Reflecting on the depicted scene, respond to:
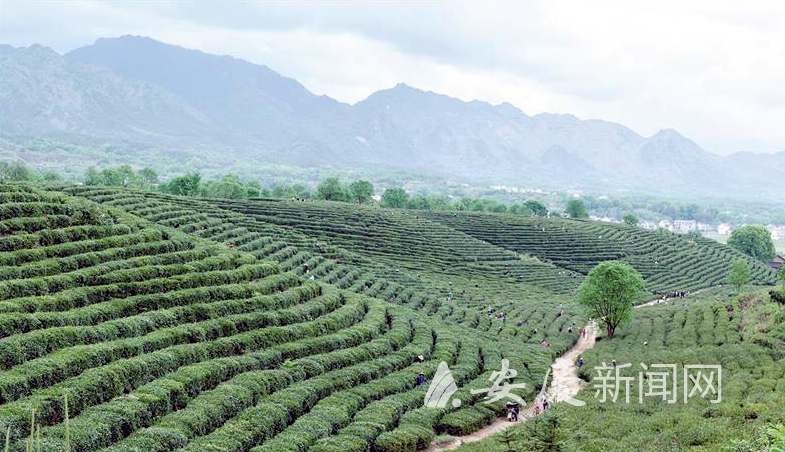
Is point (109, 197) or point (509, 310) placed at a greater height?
point (109, 197)

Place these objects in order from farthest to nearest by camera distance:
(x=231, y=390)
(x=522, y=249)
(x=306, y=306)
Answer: (x=522, y=249) → (x=306, y=306) → (x=231, y=390)

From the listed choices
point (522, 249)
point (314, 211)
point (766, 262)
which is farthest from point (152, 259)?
point (766, 262)

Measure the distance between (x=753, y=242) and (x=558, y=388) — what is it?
127 m

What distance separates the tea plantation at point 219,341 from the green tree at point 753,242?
9643 centimetres

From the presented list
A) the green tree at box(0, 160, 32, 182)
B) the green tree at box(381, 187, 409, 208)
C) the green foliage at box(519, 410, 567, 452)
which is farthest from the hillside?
the green tree at box(381, 187, 409, 208)

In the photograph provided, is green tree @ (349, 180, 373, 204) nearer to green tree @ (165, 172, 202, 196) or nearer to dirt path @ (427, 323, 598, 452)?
green tree @ (165, 172, 202, 196)

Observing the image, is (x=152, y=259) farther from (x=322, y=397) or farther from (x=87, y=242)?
(x=322, y=397)

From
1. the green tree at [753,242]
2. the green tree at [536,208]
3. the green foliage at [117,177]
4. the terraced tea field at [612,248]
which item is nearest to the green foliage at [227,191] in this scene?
the green foliage at [117,177]

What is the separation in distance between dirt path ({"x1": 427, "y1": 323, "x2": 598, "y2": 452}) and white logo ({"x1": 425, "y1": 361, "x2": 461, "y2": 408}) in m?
2.15

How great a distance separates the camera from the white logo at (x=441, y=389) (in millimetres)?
30969

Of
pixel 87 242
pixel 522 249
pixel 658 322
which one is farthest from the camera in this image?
pixel 522 249

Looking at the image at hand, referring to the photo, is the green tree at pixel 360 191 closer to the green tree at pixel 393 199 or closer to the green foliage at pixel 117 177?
the green tree at pixel 393 199

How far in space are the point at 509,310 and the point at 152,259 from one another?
39377 mm

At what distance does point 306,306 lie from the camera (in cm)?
3872
